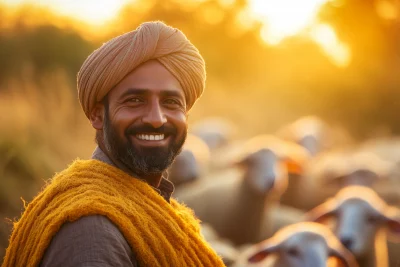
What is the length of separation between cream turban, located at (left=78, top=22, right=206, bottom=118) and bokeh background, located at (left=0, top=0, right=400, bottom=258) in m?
3.84

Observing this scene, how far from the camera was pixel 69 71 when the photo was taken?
16.2 metres

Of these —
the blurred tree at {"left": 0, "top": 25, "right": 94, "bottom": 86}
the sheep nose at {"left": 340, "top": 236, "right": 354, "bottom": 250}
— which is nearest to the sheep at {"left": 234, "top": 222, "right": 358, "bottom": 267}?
the sheep nose at {"left": 340, "top": 236, "right": 354, "bottom": 250}

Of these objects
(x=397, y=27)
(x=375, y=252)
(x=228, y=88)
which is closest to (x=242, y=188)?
(x=375, y=252)

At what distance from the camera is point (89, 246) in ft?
6.68

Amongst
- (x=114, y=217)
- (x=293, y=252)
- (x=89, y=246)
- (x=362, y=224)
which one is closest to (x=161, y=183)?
(x=114, y=217)

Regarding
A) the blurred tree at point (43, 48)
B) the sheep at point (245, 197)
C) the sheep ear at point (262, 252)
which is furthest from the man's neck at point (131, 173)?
the blurred tree at point (43, 48)

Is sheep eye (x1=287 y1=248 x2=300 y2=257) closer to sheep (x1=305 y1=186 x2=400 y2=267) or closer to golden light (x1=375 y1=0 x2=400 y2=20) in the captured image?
sheep (x1=305 y1=186 x2=400 y2=267)

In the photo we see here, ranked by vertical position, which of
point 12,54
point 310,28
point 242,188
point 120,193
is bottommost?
point 120,193

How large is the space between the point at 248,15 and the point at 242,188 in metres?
26.4

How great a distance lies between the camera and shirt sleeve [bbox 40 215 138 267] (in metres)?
2.01

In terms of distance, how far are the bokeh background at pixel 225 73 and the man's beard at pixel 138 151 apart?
3.85 m

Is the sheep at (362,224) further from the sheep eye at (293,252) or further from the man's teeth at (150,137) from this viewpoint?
the man's teeth at (150,137)

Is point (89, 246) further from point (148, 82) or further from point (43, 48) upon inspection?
point (43, 48)

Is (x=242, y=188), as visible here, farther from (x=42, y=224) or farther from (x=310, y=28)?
(x=310, y=28)
